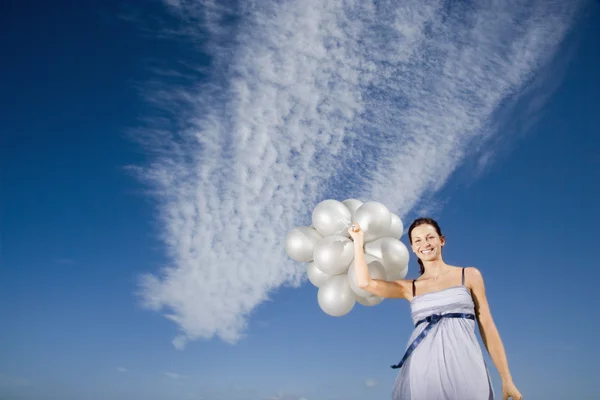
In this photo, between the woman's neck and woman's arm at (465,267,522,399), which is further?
the woman's neck

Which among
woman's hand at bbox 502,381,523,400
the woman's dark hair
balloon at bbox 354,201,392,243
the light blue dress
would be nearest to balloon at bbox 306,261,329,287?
balloon at bbox 354,201,392,243

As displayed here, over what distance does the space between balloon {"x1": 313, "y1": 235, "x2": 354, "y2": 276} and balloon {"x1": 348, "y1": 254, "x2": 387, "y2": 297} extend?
160mm

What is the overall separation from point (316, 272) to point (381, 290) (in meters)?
2.09

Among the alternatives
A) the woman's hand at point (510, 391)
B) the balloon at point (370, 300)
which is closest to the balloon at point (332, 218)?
the balloon at point (370, 300)

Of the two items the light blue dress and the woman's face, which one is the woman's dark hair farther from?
the light blue dress

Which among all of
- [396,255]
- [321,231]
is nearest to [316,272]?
[321,231]

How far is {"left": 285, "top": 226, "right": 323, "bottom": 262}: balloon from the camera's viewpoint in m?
6.28

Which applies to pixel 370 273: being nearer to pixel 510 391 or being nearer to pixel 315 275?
pixel 315 275

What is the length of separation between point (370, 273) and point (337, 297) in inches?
25.3

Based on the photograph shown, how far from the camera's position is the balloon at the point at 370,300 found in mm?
5751

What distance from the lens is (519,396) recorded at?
350cm

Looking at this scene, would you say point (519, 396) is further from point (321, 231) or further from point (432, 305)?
point (321, 231)

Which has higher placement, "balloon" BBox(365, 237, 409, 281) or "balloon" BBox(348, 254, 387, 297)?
"balloon" BBox(365, 237, 409, 281)

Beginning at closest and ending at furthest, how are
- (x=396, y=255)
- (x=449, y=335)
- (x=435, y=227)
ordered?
(x=449, y=335)
(x=435, y=227)
(x=396, y=255)
